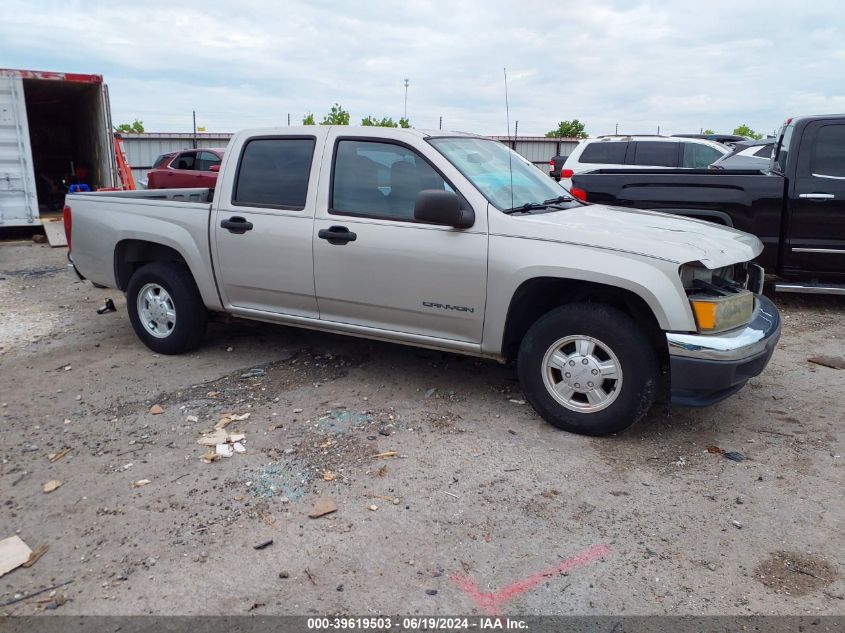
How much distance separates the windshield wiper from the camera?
4442mm

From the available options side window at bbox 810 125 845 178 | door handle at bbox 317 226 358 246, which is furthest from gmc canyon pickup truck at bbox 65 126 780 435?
side window at bbox 810 125 845 178

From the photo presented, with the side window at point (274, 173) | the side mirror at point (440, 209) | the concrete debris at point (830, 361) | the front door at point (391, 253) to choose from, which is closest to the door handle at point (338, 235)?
the front door at point (391, 253)

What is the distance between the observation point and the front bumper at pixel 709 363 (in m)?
3.75

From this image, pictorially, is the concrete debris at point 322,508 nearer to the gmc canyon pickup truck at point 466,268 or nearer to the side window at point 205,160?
the gmc canyon pickup truck at point 466,268

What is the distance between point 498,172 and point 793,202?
385cm

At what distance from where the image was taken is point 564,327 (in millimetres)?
4094

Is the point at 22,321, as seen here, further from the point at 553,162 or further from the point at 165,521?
the point at 553,162

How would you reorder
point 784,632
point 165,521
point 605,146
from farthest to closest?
point 605,146
point 165,521
point 784,632

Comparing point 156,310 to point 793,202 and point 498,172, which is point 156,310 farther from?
point 793,202

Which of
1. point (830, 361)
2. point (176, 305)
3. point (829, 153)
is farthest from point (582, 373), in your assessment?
point (829, 153)

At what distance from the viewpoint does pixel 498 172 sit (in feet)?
15.7

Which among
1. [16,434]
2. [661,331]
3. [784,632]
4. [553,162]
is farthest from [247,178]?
[553,162]

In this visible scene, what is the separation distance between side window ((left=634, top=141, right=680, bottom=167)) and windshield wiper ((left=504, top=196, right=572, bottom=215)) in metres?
8.75

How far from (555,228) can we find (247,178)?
2440mm
